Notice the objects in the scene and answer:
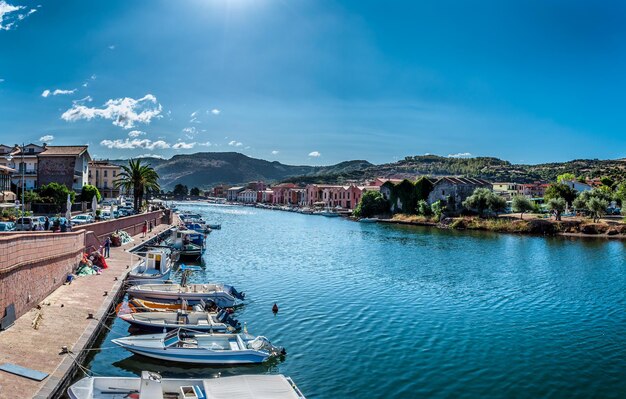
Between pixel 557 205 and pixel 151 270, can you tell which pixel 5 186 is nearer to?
pixel 151 270

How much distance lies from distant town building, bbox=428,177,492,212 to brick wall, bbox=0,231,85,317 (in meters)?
85.6

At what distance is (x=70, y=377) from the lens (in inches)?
620

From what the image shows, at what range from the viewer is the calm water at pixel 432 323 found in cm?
1827

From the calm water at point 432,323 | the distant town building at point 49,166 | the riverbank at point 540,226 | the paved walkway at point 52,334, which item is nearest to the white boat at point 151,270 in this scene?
the paved walkway at point 52,334

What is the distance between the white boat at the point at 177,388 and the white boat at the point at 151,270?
1753 cm

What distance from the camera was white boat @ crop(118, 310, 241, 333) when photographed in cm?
2133

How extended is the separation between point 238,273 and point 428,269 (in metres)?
16.9

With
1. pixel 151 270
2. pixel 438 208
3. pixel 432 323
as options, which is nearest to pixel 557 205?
pixel 438 208

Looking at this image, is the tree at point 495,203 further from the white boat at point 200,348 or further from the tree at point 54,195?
the white boat at point 200,348

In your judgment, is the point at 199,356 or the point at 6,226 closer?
the point at 199,356

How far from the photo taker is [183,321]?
73.0 feet

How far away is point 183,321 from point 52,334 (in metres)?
5.60

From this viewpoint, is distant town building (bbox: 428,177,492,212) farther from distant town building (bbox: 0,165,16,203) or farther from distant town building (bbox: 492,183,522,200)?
distant town building (bbox: 0,165,16,203)

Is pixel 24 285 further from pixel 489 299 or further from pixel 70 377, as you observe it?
pixel 489 299
